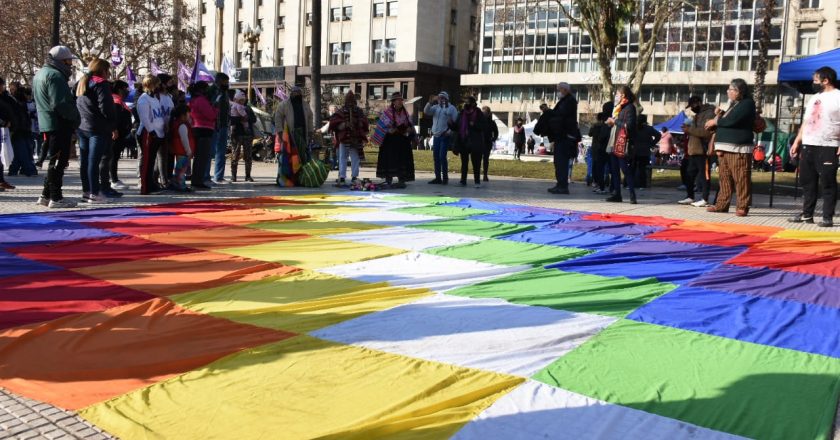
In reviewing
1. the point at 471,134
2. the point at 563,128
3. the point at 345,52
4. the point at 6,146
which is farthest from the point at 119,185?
the point at 345,52

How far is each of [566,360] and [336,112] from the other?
11.4m

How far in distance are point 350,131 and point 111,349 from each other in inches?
423

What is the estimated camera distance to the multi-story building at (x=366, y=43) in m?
66.2

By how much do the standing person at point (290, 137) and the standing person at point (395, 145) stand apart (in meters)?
1.59

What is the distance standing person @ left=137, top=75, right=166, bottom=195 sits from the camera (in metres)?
11.4

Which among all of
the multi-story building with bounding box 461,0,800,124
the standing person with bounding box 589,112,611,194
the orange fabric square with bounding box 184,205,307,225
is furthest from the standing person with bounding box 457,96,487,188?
the multi-story building with bounding box 461,0,800,124

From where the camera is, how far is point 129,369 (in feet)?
11.5

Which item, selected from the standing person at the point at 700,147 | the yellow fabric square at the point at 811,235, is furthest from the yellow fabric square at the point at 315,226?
the standing person at the point at 700,147

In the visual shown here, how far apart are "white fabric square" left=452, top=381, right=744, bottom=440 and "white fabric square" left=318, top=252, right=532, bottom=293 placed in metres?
2.12

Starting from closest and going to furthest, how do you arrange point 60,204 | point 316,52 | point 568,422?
point 568,422
point 60,204
point 316,52

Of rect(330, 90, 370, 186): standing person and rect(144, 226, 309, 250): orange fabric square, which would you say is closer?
rect(144, 226, 309, 250): orange fabric square

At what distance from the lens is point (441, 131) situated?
1540 cm

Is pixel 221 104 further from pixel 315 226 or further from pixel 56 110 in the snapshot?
pixel 315 226

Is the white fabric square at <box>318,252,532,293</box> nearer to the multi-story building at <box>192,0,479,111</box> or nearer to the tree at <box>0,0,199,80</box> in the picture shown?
the tree at <box>0,0,199,80</box>
